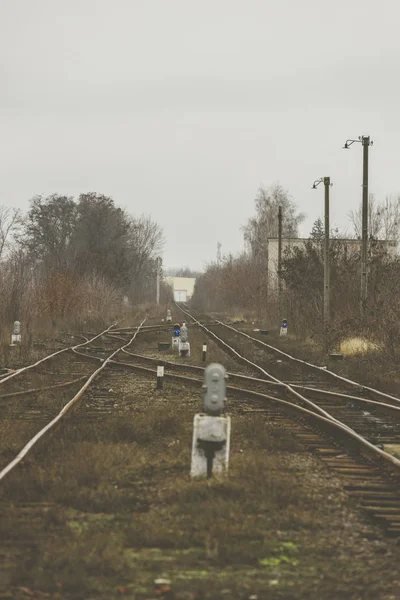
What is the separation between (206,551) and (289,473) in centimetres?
229

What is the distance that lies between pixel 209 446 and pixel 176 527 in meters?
1.30

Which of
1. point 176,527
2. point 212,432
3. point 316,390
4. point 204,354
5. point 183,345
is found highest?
point 183,345

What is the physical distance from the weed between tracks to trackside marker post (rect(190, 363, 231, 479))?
0.54ft

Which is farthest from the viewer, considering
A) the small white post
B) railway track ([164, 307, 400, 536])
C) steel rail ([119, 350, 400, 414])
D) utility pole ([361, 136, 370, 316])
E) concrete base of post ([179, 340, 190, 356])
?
utility pole ([361, 136, 370, 316])

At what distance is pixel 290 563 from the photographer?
13.8 feet

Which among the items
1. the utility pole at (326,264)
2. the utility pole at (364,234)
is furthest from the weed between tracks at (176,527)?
the utility pole at (326,264)

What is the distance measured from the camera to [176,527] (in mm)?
4809

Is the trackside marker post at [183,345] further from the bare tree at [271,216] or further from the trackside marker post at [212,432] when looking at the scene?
the bare tree at [271,216]

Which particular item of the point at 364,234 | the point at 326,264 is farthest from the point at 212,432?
the point at 326,264

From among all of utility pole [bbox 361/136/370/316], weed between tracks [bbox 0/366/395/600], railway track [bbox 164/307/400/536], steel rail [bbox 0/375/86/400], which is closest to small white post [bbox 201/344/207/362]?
railway track [bbox 164/307/400/536]

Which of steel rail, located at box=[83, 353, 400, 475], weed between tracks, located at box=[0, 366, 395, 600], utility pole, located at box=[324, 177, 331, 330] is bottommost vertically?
weed between tracks, located at box=[0, 366, 395, 600]

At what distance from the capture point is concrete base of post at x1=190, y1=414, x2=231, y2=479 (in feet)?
A: 19.7

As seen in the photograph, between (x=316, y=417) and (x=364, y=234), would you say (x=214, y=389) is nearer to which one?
(x=316, y=417)

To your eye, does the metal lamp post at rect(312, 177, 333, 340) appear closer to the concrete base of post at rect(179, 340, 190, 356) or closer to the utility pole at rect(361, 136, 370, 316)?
the utility pole at rect(361, 136, 370, 316)
